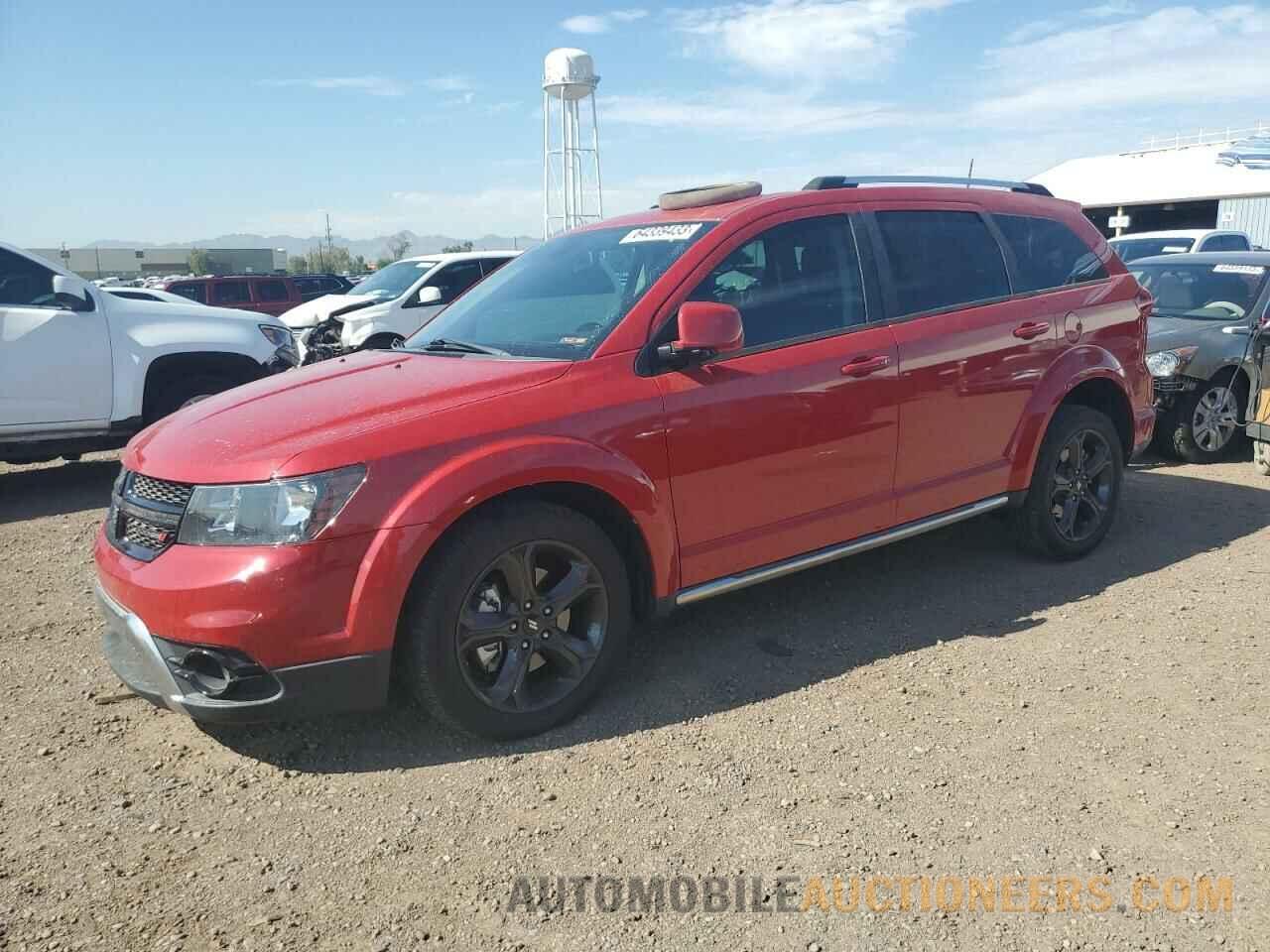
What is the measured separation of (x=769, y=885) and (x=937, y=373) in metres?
2.47

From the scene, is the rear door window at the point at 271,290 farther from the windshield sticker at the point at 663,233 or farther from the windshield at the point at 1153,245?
the windshield sticker at the point at 663,233

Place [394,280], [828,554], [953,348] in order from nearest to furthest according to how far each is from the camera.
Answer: [828,554], [953,348], [394,280]

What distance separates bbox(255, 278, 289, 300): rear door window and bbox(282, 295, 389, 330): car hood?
7.59 metres

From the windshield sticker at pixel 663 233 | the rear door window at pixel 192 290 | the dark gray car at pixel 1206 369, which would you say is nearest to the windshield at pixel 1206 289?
the dark gray car at pixel 1206 369

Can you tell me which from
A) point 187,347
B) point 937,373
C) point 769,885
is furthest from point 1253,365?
point 187,347

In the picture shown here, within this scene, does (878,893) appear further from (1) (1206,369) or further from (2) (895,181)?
(1) (1206,369)

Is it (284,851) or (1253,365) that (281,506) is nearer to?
(284,851)

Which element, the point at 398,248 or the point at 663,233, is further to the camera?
the point at 398,248

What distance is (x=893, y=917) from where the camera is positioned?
97.1 inches

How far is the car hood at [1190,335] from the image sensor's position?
751 cm

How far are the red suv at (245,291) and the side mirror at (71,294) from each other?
45.4 feet

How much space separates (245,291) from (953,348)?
64.4ft

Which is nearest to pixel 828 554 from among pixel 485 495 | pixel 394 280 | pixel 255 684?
pixel 485 495

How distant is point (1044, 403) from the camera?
4703 mm
